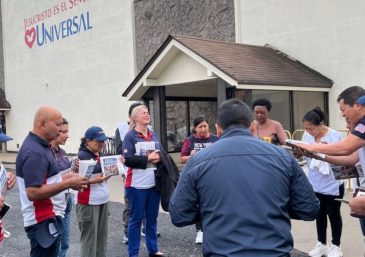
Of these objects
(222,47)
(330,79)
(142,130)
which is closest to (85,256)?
(142,130)

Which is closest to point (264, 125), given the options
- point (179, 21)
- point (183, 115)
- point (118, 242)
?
point (118, 242)

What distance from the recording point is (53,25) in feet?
77.4

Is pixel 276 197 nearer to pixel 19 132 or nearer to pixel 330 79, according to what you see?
pixel 330 79

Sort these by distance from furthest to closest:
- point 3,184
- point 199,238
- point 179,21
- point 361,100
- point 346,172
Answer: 1. point 179,21
2. point 199,238
3. point 346,172
4. point 3,184
5. point 361,100

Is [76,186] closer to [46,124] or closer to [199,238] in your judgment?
[46,124]

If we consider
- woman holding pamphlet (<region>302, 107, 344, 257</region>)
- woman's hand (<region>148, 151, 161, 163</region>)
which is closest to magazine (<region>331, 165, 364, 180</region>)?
woman holding pamphlet (<region>302, 107, 344, 257</region>)

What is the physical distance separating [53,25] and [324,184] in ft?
68.7

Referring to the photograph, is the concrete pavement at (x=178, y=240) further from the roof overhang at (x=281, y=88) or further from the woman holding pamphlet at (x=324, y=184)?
the roof overhang at (x=281, y=88)

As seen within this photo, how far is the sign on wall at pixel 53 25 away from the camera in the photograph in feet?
71.4

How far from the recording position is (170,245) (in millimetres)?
6320

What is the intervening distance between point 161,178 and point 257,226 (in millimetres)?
3156

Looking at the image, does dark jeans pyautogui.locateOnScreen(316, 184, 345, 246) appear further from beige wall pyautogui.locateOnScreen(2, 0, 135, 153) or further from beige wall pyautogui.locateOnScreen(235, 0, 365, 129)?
beige wall pyautogui.locateOnScreen(2, 0, 135, 153)

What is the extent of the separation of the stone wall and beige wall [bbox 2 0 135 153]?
651 mm

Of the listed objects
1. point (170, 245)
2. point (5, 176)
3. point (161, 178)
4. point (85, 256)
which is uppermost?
point (5, 176)
